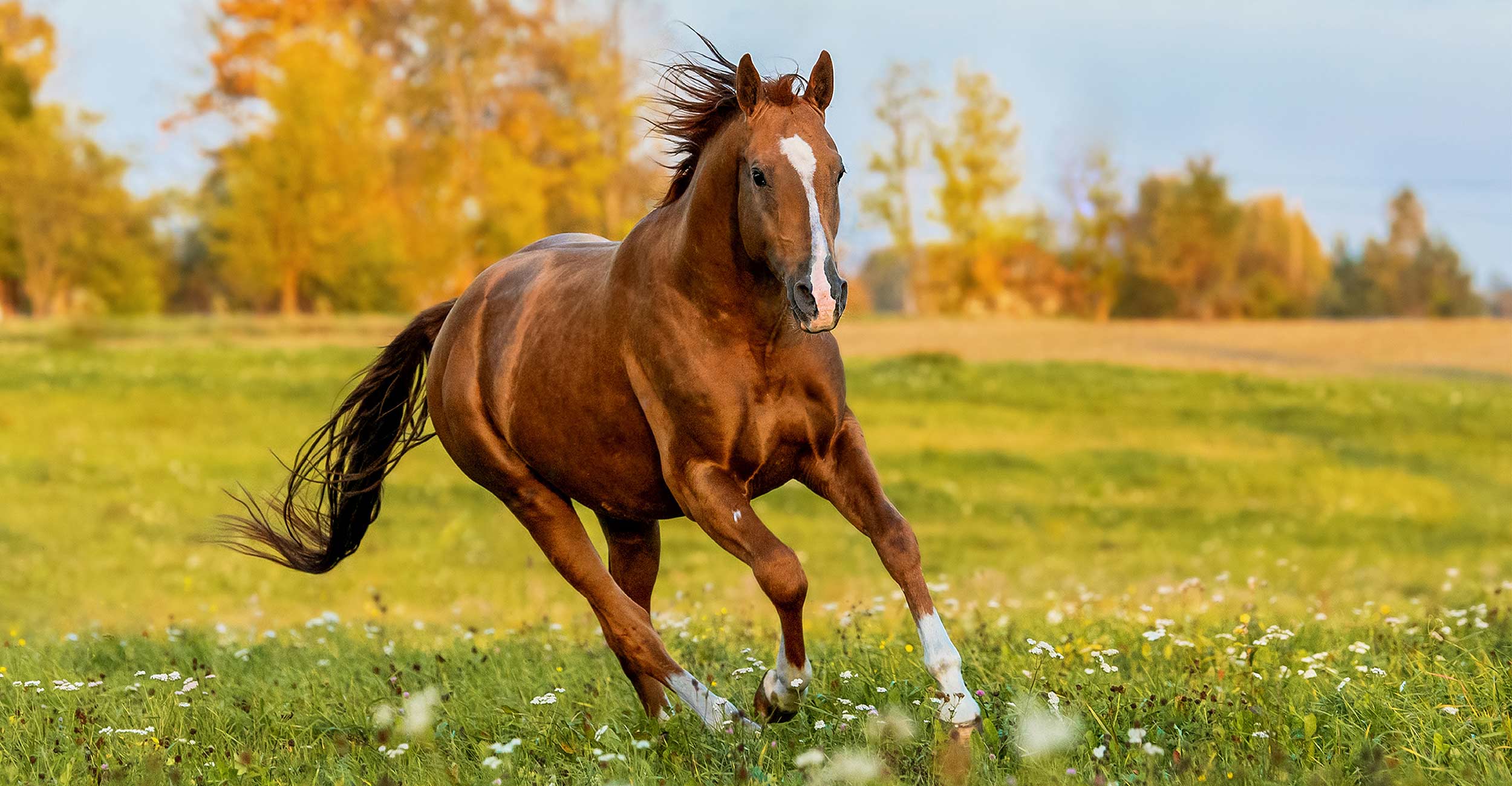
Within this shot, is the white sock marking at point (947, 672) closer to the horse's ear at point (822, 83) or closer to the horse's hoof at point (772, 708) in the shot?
the horse's hoof at point (772, 708)

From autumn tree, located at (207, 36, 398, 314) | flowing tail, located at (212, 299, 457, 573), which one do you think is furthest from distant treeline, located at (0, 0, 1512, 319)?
flowing tail, located at (212, 299, 457, 573)

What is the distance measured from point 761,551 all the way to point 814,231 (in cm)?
111

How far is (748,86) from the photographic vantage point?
173 inches

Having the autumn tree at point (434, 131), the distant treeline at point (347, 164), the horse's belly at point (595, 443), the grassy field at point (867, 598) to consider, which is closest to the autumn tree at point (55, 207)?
the distant treeline at point (347, 164)

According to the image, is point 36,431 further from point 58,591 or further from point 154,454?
point 58,591

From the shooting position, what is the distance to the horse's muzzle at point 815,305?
3939 millimetres

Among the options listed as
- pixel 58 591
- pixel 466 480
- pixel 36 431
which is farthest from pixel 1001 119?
pixel 58 591

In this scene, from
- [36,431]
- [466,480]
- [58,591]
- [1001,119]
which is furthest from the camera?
[1001,119]

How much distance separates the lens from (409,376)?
6691 mm

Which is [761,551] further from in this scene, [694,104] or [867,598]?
[867,598]

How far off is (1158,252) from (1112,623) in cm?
4241

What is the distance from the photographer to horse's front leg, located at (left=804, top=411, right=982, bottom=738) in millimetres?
4371

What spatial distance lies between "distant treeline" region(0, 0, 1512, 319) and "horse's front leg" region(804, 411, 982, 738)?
23.5m

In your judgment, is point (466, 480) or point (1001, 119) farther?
point (1001, 119)
